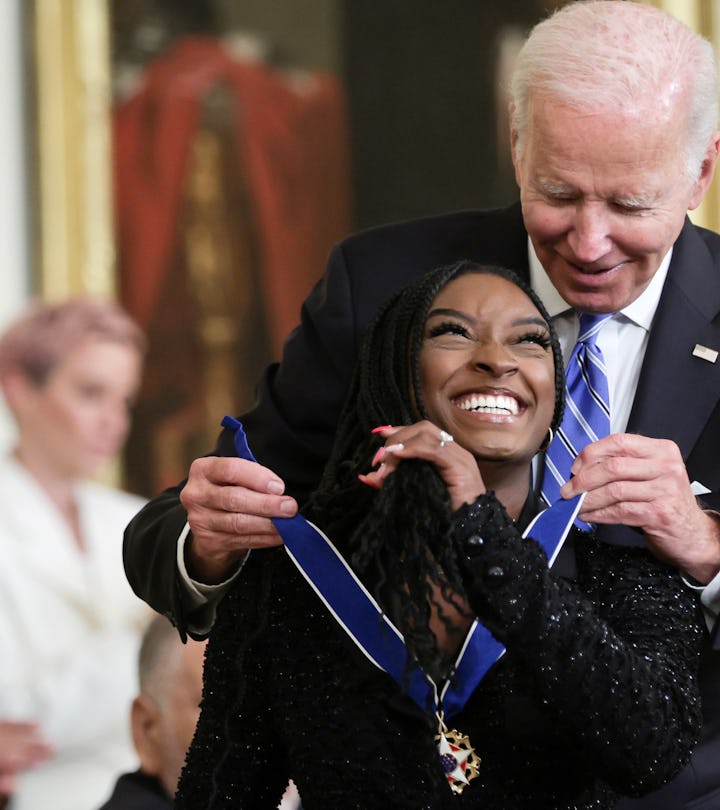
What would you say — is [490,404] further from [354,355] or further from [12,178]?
[12,178]

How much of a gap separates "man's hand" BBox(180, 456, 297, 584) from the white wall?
14.4 feet

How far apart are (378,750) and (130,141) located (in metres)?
4.85

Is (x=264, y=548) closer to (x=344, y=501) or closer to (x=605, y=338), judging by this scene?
(x=344, y=501)

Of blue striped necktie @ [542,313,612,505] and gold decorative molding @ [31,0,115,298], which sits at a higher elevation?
blue striped necktie @ [542,313,612,505]

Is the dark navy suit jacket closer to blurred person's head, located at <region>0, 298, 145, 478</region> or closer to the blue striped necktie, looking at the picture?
the blue striped necktie

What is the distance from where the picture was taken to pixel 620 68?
256 centimetres

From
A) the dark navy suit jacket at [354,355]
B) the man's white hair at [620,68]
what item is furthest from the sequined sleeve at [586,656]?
the man's white hair at [620,68]

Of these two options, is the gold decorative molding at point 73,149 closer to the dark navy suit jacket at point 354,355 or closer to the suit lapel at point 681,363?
the dark navy suit jacket at point 354,355

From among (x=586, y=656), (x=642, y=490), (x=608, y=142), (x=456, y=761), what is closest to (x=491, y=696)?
(x=456, y=761)

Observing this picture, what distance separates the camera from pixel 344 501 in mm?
2258

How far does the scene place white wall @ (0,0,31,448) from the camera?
6531mm

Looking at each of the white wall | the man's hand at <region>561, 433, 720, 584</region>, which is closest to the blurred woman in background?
the white wall

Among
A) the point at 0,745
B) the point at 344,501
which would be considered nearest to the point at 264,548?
the point at 344,501

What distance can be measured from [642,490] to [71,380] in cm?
456
